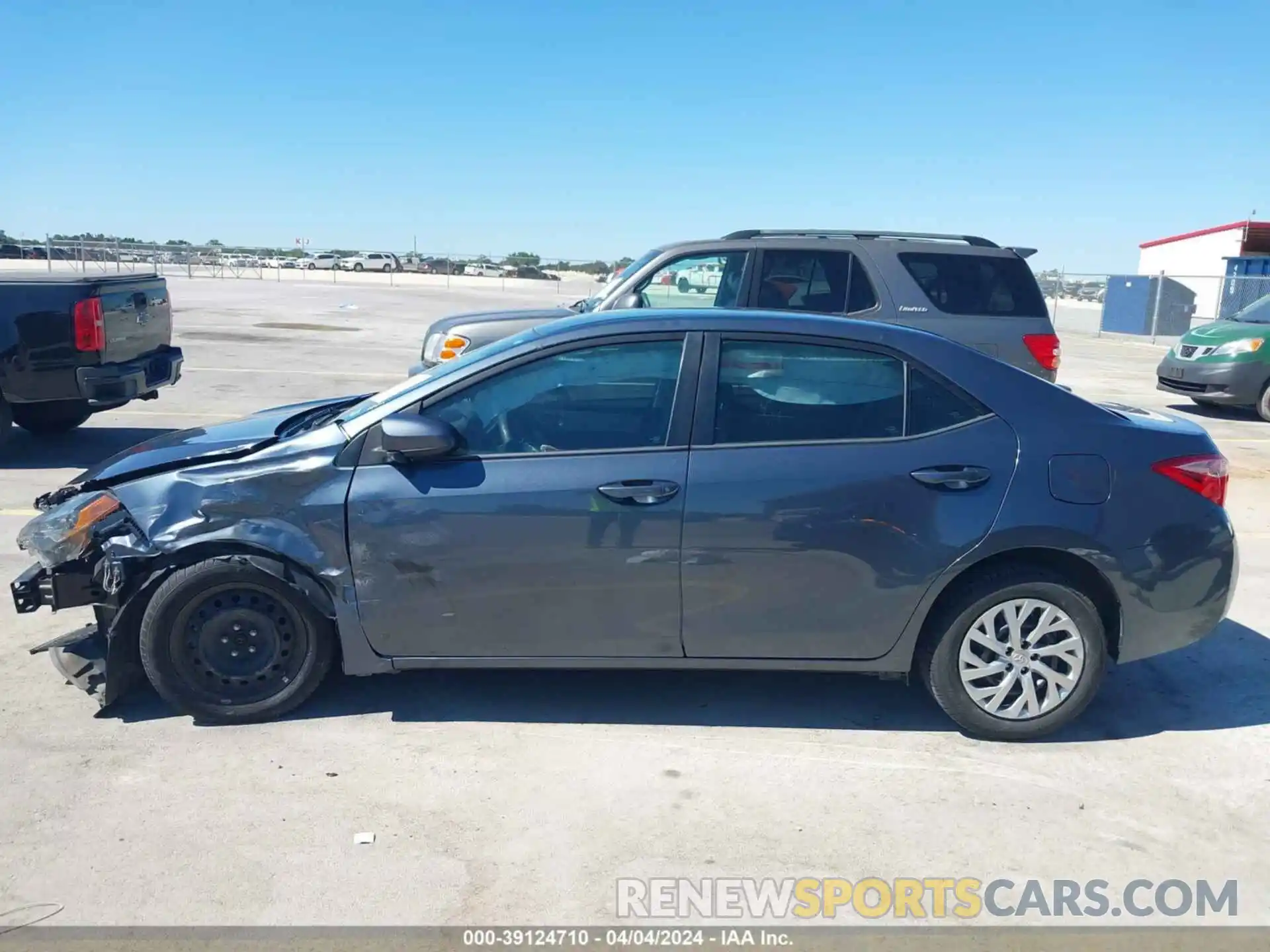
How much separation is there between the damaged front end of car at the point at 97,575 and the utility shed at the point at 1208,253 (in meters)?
27.5

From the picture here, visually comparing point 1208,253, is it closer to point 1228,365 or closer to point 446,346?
point 1228,365

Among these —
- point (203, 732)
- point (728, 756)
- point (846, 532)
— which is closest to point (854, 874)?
point (728, 756)

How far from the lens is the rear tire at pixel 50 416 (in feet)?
32.5

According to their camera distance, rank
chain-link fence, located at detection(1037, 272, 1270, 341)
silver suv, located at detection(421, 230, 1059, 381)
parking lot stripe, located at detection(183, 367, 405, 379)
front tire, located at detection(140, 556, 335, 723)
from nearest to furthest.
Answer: front tire, located at detection(140, 556, 335, 723)
silver suv, located at detection(421, 230, 1059, 381)
parking lot stripe, located at detection(183, 367, 405, 379)
chain-link fence, located at detection(1037, 272, 1270, 341)

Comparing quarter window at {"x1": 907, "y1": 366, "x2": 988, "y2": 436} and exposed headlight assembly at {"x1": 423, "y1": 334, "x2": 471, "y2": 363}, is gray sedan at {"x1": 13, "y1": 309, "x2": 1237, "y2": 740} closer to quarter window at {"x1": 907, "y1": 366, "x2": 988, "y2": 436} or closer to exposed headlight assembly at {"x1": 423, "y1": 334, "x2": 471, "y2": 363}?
quarter window at {"x1": 907, "y1": 366, "x2": 988, "y2": 436}

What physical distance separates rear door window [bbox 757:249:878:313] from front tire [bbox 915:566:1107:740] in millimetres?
4352

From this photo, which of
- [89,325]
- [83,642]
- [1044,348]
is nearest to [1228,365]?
[1044,348]

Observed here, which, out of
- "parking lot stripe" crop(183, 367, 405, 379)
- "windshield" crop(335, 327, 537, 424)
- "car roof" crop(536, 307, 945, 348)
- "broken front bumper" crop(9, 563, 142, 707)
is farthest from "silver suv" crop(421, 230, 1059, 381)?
"parking lot stripe" crop(183, 367, 405, 379)

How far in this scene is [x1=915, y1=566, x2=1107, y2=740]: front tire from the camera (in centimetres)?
419

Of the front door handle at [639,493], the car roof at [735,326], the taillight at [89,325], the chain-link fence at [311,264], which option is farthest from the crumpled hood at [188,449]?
the chain-link fence at [311,264]

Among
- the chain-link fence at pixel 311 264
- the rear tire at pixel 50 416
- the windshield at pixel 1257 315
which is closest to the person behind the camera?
the rear tire at pixel 50 416

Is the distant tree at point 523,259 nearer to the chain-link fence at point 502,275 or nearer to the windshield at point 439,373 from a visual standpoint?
the chain-link fence at point 502,275

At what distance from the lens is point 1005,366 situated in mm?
4383

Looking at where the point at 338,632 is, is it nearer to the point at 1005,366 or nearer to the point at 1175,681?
the point at 1005,366
